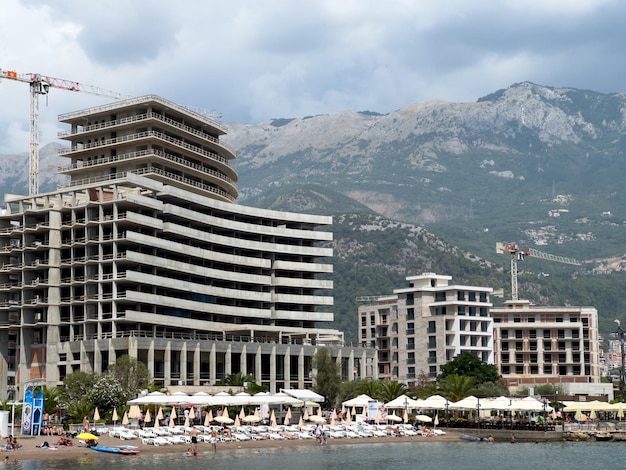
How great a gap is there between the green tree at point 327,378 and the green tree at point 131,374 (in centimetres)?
2890

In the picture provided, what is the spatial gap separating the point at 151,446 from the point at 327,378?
5417 cm

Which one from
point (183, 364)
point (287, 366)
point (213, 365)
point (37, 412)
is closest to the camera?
point (37, 412)

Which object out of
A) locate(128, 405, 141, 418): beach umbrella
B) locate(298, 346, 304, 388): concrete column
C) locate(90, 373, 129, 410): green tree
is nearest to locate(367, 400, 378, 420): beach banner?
locate(90, 373, 129, 410): green tree

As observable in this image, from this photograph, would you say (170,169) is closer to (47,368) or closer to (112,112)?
(112,112)

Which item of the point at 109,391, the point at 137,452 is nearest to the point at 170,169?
the point at 109,391

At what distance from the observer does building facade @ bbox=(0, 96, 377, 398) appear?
483ft

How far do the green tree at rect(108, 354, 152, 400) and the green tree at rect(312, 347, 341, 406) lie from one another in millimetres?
28897

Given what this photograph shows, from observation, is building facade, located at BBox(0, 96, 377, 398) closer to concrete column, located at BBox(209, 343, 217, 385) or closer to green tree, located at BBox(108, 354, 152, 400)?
concrete column, located at BBox(209, 343, 217, 385)

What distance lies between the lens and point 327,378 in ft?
491

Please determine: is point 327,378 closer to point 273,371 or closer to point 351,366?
point 273,371

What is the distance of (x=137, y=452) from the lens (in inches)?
3711

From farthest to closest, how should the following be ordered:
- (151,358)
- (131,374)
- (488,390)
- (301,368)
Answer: (301,368) → (488,390) → (151,358) → (131,374)

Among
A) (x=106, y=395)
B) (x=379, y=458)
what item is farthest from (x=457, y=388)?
(x=106, y=395)

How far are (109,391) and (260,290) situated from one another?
2107 inches
